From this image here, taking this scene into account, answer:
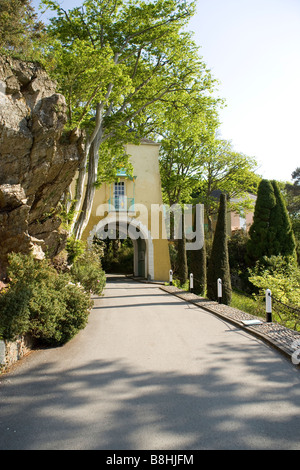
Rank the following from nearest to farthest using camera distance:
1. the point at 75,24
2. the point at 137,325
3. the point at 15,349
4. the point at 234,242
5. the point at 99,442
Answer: the point at 99,442 < the point at 15,349 < the point at 137,325 < the point at 75,24 < the point at 234,242

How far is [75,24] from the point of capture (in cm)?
1445

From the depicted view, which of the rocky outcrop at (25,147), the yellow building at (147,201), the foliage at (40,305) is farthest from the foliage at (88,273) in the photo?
the yellow building at (147,201)

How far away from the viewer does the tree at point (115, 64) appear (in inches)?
481

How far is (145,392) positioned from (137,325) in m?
4.67

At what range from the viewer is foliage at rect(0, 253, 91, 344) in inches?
238

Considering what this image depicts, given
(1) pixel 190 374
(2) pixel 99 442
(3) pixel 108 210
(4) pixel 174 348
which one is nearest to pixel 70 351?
(4) pixel 174 348

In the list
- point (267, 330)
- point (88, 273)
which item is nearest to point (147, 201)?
point (88, 273)

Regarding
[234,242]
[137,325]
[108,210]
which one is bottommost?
[137,325]

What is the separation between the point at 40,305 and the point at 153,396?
3000 millimetres

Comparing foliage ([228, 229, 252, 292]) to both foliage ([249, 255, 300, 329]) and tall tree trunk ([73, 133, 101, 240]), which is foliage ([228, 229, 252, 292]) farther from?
tall tree trunk ([73, 133, 101, 240])

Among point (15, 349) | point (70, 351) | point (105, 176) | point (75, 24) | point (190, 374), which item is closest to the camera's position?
point (190, 374)

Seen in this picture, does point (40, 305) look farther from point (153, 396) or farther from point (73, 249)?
point (73, 249)

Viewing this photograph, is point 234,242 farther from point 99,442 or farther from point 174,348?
point 99,442

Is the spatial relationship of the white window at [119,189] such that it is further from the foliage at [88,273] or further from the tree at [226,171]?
the foliage at [88,273]
